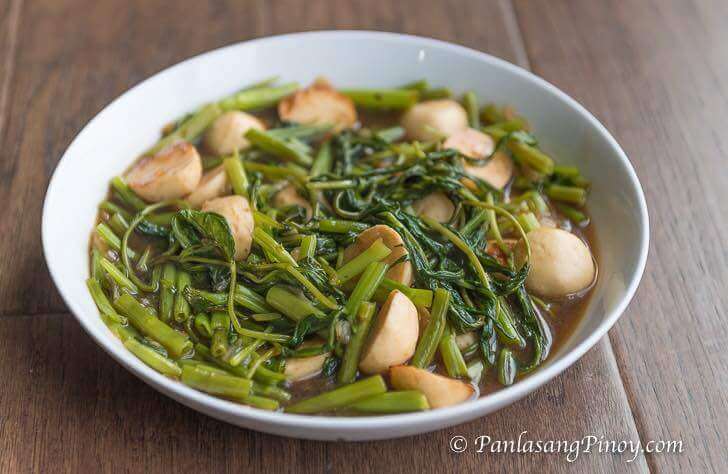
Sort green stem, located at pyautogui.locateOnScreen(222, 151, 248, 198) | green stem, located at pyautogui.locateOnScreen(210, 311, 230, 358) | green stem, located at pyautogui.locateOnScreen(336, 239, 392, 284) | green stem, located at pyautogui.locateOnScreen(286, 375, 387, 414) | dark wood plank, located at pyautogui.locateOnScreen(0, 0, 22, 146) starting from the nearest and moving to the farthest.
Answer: green stem, located at pyautogui.locateOnScreen(286, 375, 387, 414) → green stem, located at pyautogui.locateOnScreen(210, 311, 230, 358) → green stem, located at pyautogui.locateOnScreen(336, 239, 392, 284) → green stem, located at pyautogui.locateOnScreen(222, 151, 248, 198) → dark wood plank, located at pyautogui.locateOnScreen(0, 0, 22, 146)

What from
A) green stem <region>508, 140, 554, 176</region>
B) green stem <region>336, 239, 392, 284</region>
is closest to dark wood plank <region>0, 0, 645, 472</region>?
green stem <region>336, 239, 392, 284</region>

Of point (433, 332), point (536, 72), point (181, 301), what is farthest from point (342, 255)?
point (536, 72)

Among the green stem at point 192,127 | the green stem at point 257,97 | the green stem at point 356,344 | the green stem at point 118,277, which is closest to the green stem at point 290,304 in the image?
the green stem at point 356,344

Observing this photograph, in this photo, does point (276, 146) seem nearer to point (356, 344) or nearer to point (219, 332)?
point (219, 332)

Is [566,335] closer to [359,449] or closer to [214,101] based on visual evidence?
[359,449]

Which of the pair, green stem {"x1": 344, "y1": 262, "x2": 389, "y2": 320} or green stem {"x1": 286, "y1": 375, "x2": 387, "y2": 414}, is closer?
green stem {"x1": 286, "y1": 375, "x2": 387, "y2": 414}

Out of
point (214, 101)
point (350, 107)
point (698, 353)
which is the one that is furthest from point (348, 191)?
point (698, 353)

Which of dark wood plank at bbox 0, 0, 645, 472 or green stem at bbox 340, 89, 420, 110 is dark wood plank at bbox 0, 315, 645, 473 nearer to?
dark wood plank at bbox 0, 0, 645, 472
